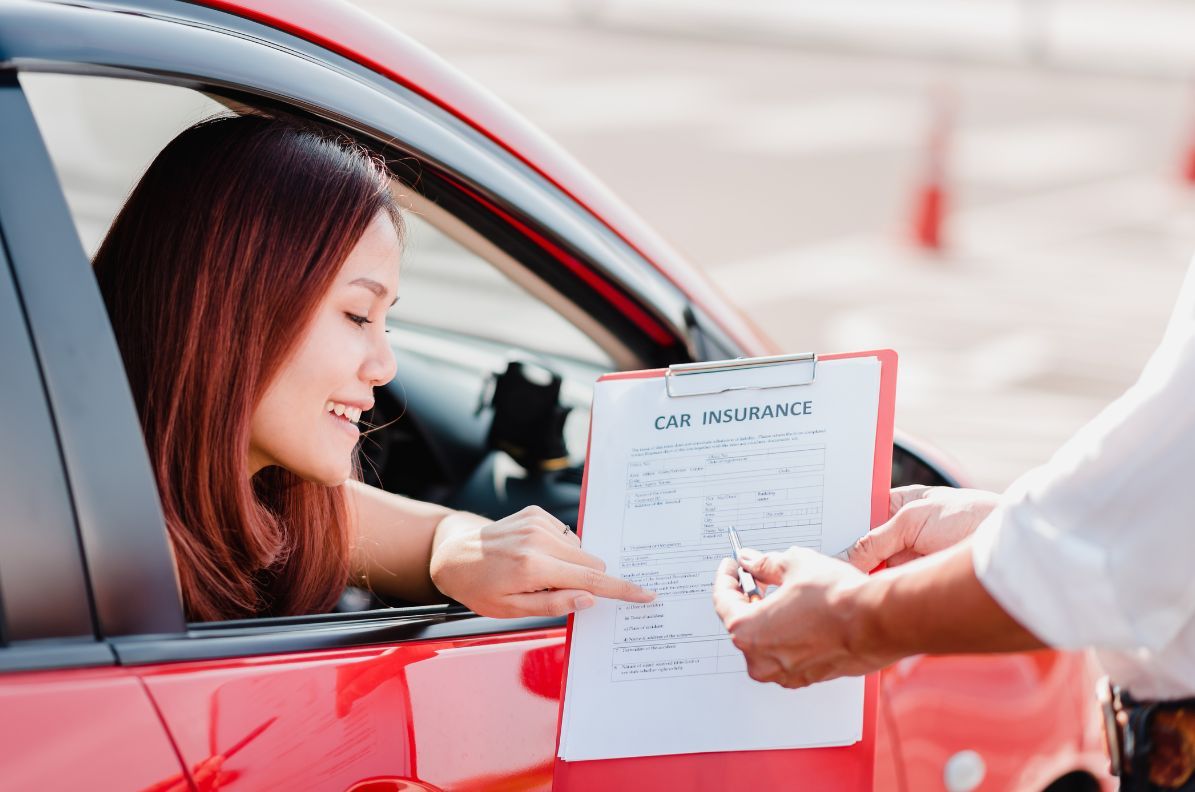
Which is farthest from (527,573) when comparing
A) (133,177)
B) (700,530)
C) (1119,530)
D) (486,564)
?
(133,177)

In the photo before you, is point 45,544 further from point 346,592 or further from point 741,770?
point 346,592

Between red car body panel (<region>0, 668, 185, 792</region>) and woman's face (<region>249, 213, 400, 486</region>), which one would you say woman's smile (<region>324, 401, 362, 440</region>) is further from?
red car body panel (<region>0, 668, 185, 792</region>)

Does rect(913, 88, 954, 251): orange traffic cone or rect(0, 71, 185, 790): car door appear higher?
rect(913, 88, 954, 251): orange traffic cone

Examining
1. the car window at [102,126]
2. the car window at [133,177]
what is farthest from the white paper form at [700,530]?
the car window at [102,126]

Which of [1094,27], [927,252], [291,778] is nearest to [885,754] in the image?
[291,778]

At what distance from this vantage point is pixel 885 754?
208 cm

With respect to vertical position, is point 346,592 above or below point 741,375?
below

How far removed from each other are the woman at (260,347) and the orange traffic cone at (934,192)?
7.18 metres

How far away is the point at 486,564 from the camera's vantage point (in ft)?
6.40

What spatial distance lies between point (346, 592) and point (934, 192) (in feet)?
23.1

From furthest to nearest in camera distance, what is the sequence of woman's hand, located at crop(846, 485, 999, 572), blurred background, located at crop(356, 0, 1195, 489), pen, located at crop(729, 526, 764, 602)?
1. blurred background, located at crop(356, 0, 1195, 489)
2. woman's hand, located at crop(846, 485, 999, 572)
3. pen, located at crop(729, 526, 764, 602)

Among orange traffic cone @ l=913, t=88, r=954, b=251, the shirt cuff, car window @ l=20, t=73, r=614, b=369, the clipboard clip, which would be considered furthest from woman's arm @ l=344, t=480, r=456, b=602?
orange traffic cone @ l=913, t=88, r=954, b=251

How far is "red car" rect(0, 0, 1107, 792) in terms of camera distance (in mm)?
1498

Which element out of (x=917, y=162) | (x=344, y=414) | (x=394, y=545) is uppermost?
(x=917, y=162)
